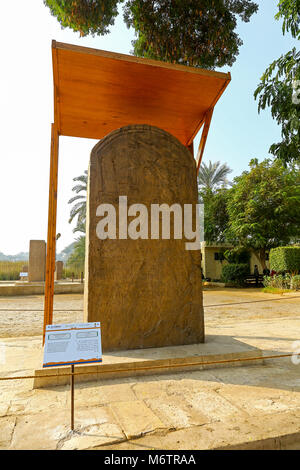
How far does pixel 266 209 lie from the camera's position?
17469mm

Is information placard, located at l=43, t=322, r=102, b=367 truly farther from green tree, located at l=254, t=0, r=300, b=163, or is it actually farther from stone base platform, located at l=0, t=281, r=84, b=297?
stone base platform, located at l=0, t=281, r=84, b=297

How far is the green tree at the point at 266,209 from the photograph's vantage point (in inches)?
671

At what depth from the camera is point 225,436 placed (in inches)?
73.6

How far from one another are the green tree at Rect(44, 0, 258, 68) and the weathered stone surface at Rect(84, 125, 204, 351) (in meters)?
7.43

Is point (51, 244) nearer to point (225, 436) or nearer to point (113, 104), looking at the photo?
point (113, 104)

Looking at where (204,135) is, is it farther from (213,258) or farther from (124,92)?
(213,258)

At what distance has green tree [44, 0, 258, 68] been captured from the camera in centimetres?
908

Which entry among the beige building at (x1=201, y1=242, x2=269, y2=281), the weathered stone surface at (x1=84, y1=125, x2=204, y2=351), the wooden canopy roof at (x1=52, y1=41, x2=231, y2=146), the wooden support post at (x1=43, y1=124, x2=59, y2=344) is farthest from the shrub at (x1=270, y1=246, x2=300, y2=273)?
the wooden support post at (x1=43, y1=124, x2=59, y2=344)

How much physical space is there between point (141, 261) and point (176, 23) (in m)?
9.15

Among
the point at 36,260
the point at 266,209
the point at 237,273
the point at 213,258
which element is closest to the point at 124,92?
the point at 36,260

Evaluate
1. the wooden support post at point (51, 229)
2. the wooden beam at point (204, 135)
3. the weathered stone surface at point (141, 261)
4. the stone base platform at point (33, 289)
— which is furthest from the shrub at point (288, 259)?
the wooden support post at point (51, 229)

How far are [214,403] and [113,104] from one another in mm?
3998

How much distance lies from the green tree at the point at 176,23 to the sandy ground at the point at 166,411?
9.76 metres

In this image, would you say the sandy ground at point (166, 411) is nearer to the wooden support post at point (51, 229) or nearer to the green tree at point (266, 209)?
the wooden support post at point (51, 229)
